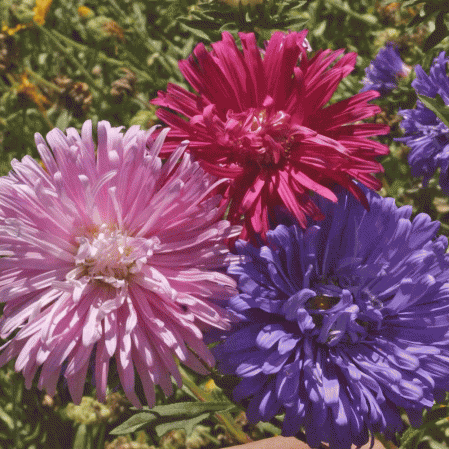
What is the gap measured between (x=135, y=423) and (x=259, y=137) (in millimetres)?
477

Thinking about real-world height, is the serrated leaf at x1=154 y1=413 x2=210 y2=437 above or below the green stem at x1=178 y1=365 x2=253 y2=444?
above

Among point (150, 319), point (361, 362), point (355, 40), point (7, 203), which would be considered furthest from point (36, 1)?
point (361, 362)

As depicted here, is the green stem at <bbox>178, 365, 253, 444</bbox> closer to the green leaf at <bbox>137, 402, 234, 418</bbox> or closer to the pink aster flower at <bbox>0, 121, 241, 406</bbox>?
the green leaf at <bbox>137, 402, 234, 418</bbox>

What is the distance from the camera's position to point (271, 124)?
2.33 ft

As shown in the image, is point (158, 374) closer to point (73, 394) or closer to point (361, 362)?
point (73, 394)

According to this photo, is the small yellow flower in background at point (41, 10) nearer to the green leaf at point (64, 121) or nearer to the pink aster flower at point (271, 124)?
the green leaf at point (64, 121)

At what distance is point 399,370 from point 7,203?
0.49 metres

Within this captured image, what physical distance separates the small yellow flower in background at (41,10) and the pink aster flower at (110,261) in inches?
43.8

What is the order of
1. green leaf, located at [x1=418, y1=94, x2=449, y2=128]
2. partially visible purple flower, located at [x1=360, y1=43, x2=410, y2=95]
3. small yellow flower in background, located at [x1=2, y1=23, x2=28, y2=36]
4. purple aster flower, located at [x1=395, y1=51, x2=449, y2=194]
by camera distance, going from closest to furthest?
1. green leaf, located at [x1=418, y1=94, x2=449, y2=128]
2. purple aster flower, located at [x1=395, y1=51, x2=449, y2=194]
3. partially visible purple flower, located at [x1=360, y1=43, x2=410, y2=95]
4. small yellow flower in background, located at [x1=2, y1=23, x2=28, y2=36]

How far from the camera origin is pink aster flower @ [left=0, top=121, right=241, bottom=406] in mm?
627

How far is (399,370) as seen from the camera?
632 mm

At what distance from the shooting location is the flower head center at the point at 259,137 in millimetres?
693

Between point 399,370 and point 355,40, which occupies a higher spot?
point 355,40

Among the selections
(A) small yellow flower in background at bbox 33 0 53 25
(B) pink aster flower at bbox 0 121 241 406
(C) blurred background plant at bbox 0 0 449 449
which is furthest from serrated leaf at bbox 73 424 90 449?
(A) small yellow flower in background at bbox 33 0 53 25
